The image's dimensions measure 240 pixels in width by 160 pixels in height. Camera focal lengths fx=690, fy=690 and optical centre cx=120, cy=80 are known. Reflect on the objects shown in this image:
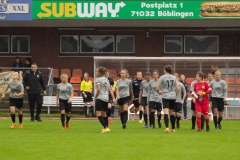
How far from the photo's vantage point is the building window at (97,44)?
38594mm

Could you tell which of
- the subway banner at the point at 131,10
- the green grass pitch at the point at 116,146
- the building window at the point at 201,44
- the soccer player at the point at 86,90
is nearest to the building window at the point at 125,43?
the building window at the point at 201,44

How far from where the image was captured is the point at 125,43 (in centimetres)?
3869

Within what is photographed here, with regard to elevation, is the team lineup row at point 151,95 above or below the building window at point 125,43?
below

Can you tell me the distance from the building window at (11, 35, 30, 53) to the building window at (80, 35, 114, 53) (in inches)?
122

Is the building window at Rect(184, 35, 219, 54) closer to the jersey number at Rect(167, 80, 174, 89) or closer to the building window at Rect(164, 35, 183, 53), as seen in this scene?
the building window at Rect(164, 35, 183, 53)

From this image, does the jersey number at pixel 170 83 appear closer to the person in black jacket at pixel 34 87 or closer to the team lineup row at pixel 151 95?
the team lineup row at pixel 151 95

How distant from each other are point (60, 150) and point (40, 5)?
20.7 meters

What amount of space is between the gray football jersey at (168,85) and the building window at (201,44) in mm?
18013

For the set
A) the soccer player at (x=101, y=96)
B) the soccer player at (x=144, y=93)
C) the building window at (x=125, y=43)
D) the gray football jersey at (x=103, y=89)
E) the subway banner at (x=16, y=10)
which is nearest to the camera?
the soccer player at (x=101, y=96)

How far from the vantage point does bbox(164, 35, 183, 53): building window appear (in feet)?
126

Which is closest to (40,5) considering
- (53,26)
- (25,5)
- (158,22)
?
(25,5)

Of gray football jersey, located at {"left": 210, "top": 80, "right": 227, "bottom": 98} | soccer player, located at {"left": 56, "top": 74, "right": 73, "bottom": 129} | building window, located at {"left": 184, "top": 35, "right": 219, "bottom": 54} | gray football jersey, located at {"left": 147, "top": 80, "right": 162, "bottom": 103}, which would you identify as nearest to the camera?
soccer player, located at {"left": 56, "top": 74, "right": 73, "bottom": 129}

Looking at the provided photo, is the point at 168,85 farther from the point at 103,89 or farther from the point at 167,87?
the point at 103,89

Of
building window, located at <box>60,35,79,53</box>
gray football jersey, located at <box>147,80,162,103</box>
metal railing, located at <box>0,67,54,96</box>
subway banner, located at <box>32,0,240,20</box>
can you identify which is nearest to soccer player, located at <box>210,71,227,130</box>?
gray football jersey, located at <box>147,80,162,103</box>
